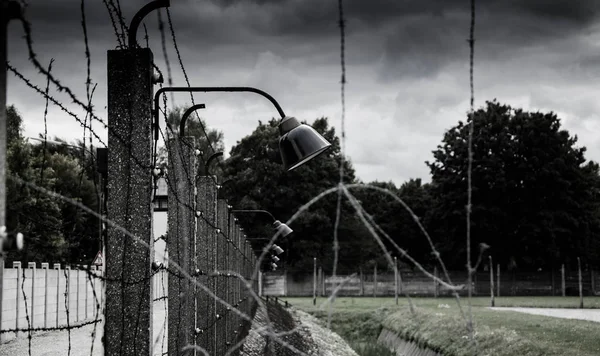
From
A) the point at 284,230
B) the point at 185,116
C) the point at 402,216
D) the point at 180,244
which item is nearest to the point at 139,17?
the point at 180,244

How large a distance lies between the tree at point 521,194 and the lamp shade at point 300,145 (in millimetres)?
42173

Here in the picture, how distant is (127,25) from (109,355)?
5.24 ft

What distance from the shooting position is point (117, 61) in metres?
4.26

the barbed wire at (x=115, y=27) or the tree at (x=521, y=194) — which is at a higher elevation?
the tree at (x=521, y=194)

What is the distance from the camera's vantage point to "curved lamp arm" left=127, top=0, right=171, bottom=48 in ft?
14.3

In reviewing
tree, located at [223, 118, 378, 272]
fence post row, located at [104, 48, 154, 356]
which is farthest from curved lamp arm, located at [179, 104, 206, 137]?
tree, located at [223, 118, 378, 272]

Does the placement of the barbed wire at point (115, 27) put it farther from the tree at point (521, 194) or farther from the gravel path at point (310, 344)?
the tree at point (521, 194)

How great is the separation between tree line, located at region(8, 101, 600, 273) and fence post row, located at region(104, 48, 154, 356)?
36798 millimetres

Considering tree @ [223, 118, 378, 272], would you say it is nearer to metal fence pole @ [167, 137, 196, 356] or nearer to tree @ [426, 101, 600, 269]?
tree @ [426, 101, 600, 269]

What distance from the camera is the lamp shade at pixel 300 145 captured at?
4574mm

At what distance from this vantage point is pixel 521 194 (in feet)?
169

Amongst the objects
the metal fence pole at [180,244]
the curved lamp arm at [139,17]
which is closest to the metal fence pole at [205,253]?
the metal fence pole at [180,244]

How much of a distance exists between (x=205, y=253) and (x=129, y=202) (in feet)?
13.5

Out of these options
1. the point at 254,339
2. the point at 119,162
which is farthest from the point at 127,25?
the point at 254,339
